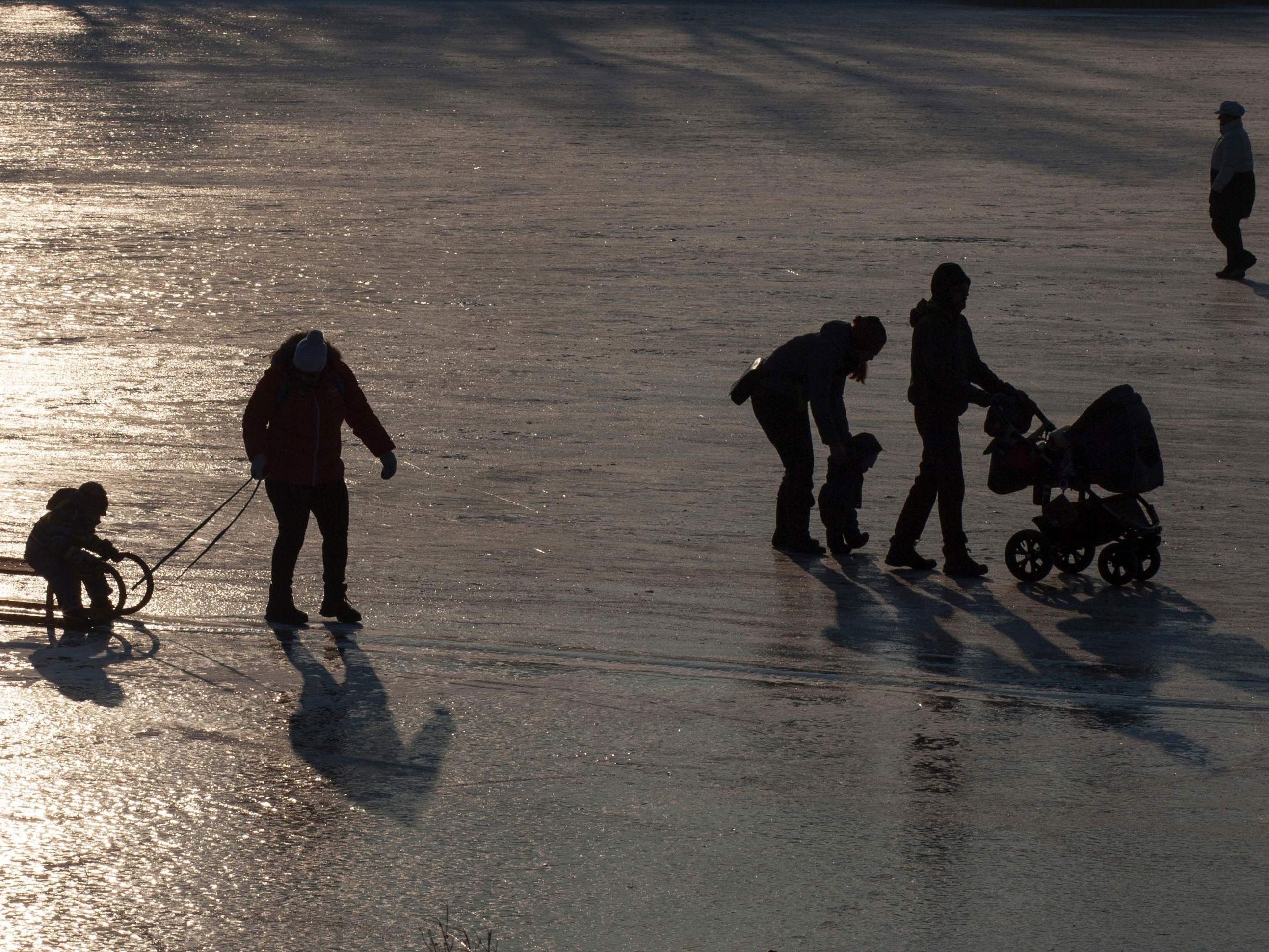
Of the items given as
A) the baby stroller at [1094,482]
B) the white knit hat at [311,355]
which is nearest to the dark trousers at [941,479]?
the baby stroller at [1094,482]

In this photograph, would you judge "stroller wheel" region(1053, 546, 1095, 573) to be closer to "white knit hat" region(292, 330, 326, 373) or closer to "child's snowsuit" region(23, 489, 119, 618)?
"white knit hat" region(292, 330, 326, 373)

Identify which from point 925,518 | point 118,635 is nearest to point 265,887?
point 118,635

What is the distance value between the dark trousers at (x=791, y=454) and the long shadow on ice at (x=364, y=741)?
2652 millimetres

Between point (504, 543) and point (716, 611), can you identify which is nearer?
point (716, 611)

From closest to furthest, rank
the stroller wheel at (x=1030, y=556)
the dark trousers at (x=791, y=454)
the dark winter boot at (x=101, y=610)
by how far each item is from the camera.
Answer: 1. the dark winter boot at (x=101, y=610)
2. the stroller wheel at (x=1030, y=556)
3. the dark trousers at (x=791, y=454)

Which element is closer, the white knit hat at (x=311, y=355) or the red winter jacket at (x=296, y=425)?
the white knit hat at (x=311, y=355)

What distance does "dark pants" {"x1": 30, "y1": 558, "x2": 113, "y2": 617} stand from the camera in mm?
7020

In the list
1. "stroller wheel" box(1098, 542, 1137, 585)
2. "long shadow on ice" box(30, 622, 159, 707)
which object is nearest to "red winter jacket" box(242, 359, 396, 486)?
"long shadow on ice" box(30, 622, 159, 707)

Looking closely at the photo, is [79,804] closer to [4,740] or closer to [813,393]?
[4,740]

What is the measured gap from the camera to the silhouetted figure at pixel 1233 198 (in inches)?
620

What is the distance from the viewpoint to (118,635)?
7027 mm

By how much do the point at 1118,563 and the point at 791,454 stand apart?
66.5 inches

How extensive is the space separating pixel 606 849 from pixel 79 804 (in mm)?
1644

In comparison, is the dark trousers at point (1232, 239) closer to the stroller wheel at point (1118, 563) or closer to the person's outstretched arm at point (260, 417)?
the stroller wheel at point (1118, 563)
